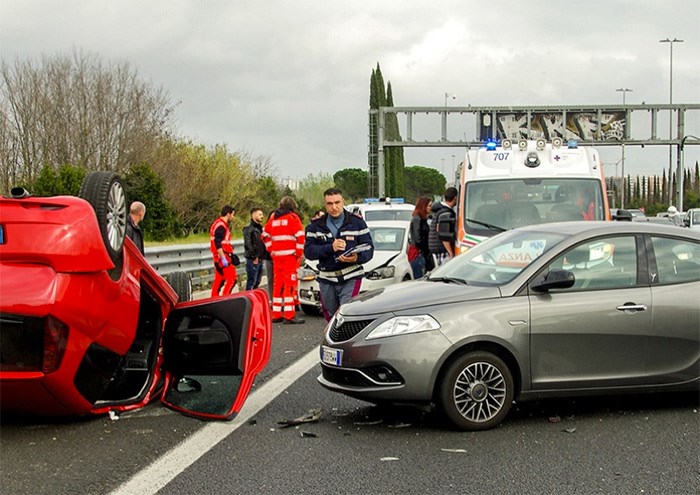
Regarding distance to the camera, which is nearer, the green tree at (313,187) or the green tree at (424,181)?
the green tree at (313,187)

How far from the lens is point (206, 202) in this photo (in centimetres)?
3791

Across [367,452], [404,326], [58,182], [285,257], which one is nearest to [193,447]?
[367,452]

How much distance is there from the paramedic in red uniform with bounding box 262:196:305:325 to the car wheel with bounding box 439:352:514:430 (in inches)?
268

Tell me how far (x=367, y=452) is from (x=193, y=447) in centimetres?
111

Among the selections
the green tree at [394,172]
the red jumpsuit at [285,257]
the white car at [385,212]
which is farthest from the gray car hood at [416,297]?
the green tree at [394,172]

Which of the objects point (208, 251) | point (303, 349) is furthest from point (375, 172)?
point (303, 349)

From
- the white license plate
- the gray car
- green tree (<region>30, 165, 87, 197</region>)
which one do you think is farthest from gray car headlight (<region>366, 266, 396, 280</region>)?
green tree (<region>30, 165, 87, 197</region>)

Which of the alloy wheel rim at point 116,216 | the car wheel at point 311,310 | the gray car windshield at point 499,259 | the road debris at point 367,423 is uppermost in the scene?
the alloy wheel rim at point 116,216

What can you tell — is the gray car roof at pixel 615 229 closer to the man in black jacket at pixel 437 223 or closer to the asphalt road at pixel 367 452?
the asphalt road at pixel 367 452

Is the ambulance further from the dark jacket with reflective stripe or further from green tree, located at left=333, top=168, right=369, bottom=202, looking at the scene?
green tree, located at left=333, top=168, right=369, bottom=202

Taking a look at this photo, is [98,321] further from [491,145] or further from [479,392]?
[491,145]

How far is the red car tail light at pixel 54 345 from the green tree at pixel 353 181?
3690 inches

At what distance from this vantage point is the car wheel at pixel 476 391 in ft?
20.6

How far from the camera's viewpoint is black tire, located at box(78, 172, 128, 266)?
6.06 m
